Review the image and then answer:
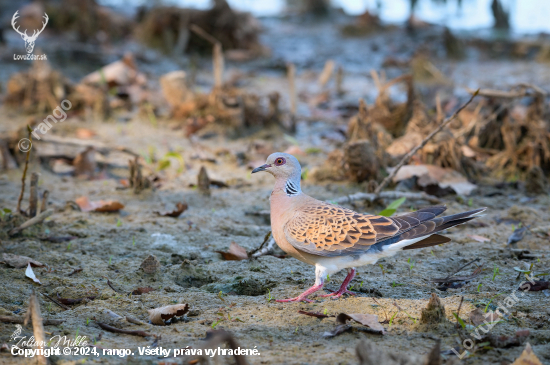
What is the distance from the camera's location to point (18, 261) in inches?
141

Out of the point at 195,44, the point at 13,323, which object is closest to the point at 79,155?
the point at 13,323

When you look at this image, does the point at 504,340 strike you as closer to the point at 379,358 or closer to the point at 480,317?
the point at 480,317

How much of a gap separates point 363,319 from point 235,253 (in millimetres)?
1279

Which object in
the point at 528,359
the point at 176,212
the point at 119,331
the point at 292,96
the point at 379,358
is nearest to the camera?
the point at 379,358

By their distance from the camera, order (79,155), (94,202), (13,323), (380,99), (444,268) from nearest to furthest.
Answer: (13,323) → (444,268) → (94,202) → (79,155) → (380,99)

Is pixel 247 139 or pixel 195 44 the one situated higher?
pixel 195 44

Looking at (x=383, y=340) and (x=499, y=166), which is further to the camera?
(x=499, y=166)

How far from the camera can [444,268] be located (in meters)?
3.89

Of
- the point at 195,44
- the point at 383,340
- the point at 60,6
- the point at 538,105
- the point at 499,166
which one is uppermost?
the point at 60,6

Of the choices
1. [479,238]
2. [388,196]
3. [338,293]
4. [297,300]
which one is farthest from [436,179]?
[297,300]

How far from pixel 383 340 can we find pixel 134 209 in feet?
9.54

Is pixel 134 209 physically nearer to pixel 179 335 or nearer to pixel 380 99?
pixel 179 335

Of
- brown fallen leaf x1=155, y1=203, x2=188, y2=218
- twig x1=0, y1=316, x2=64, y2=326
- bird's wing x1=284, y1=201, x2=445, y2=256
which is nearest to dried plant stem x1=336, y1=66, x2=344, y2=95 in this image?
brown fallen leaf x1=155, y1=203, x2=188, y2=218

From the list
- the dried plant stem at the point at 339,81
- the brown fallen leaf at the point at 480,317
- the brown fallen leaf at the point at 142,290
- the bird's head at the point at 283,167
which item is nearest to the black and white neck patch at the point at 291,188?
the bird's head at the point at 283,167
